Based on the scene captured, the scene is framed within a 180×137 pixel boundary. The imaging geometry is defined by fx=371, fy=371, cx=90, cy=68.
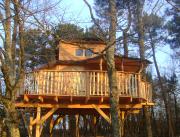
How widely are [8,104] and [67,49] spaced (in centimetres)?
1298

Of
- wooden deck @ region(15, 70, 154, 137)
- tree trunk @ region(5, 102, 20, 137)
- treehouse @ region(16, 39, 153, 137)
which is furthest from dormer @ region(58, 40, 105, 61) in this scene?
tree trunk @ region(5, 102, 20, 137)

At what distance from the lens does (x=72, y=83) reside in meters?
16.8

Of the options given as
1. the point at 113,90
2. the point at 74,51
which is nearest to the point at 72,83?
the point at 113,90

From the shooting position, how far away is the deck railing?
16.6 metres

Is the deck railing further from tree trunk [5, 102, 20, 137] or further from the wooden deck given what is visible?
tree trunk [5, 102, 20, 137]

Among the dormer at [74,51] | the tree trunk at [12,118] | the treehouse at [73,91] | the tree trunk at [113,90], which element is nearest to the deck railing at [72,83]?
the treehouse at [73,91]

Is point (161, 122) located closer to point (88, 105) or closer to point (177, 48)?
point (177, 48)

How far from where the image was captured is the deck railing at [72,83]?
16641 mm

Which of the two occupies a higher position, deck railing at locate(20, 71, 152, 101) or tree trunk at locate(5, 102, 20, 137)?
deck railing at locate(20, 71, 152, 101)

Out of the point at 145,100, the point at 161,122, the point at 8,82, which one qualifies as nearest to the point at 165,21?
the point at 161,122

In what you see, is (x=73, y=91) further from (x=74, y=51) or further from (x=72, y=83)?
Result: (x=74, y=51)

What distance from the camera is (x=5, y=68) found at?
29.0 feet

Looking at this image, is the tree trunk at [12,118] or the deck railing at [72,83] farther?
the deck railing at [72,83]

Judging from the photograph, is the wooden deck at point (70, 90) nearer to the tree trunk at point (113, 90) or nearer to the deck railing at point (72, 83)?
the deck railing at point (72, 83)
